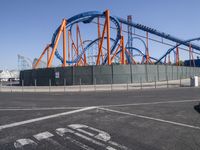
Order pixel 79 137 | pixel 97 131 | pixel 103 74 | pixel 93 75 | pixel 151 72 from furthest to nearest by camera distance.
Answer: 1. pixel 151 72
2. pixel 103 74
3. pixel 93 75
4. pixel 97 131
5. pixel 79 137

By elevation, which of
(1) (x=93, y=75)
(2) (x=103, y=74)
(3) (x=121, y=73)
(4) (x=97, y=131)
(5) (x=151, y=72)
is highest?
(5) (x=151, y=72)

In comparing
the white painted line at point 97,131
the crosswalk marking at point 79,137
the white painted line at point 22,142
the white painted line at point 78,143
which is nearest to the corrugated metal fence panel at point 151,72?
the white painted line at point 97,131

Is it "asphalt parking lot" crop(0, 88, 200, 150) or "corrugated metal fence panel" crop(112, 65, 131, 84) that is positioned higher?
"corrugated metal fence panel" crop(112, 65, 131, 84)

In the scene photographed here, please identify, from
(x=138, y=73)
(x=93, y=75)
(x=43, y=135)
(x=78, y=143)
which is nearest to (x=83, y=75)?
(x=93, y=75)

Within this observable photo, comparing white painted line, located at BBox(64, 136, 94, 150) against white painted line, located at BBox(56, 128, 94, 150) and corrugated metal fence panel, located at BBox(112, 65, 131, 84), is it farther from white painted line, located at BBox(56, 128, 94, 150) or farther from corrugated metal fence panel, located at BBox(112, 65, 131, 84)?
corrugated metal fence panel, located at BBox(112, 65, 131, 84)

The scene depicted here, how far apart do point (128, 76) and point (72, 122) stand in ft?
81.8

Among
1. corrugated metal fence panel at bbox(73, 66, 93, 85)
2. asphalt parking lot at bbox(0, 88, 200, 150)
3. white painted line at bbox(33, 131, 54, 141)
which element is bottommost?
asphalt parking lot at bbox(0, 88, 200, 150)

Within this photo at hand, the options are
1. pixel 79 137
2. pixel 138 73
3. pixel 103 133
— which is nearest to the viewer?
pixel 79 137

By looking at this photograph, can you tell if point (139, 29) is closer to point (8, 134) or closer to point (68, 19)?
point (68, 19)

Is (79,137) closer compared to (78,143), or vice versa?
(78,143)

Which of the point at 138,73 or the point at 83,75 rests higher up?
the point at 138,73

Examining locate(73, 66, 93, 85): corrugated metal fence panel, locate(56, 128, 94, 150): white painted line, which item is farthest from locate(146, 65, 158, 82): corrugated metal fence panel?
locate(56, 128, 94, 150): white painted line

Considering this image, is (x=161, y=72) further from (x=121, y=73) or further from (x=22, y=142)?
(x=22, y=142)

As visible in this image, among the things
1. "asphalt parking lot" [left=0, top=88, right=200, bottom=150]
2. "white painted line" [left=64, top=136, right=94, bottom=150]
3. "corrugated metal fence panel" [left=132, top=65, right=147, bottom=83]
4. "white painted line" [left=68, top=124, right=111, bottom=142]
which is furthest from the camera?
"corrugated metal fence panel" [left=132, top=65, right=147, bottom=83]
